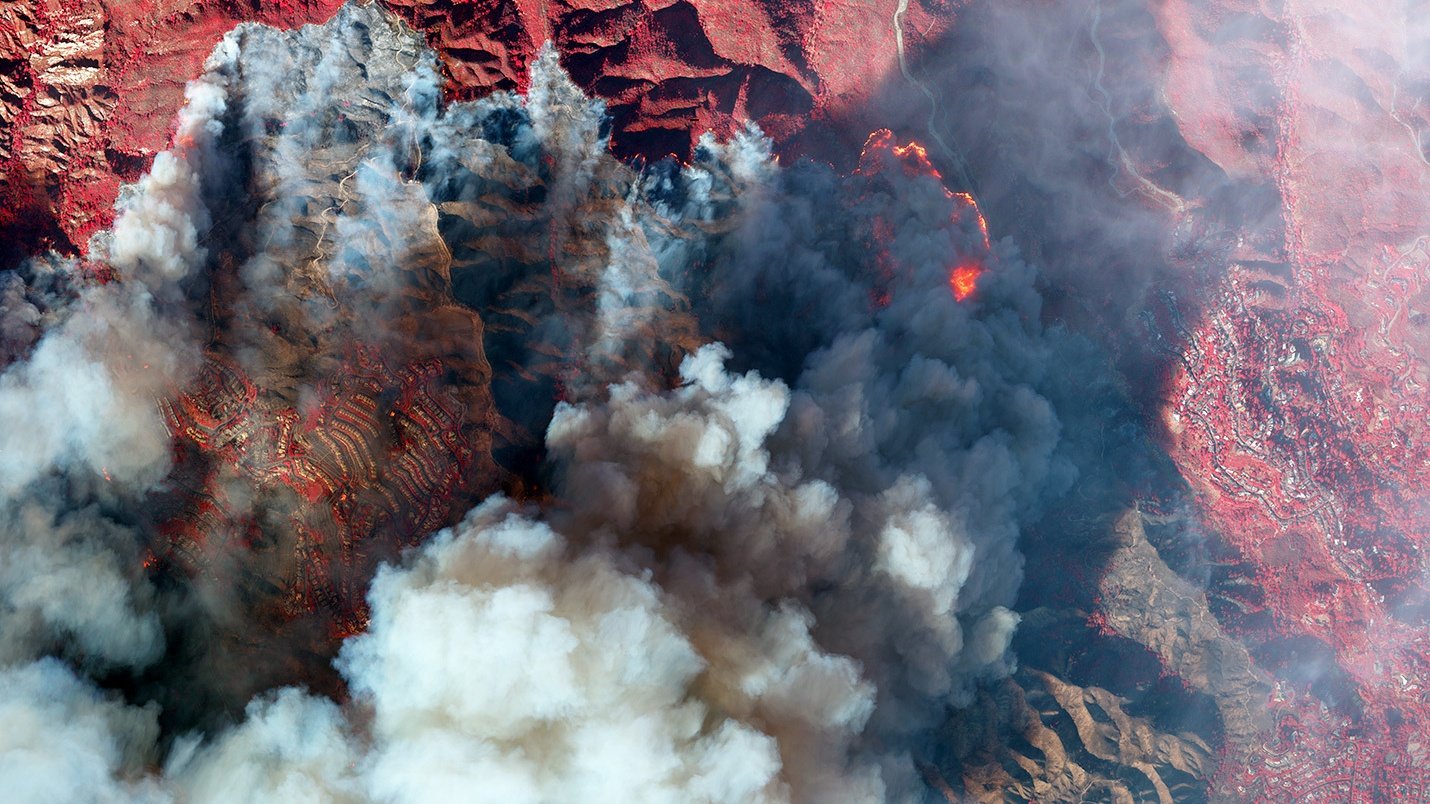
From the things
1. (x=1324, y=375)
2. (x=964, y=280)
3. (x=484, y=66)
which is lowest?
(x=1324, y=375)

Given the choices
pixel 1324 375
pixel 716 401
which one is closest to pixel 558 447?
pixel 716 401

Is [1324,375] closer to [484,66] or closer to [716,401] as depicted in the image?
[716,401]

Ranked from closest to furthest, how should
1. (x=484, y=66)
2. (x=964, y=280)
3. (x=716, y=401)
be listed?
(x=716, y=401) < (x=484, y=66) < (x=964, y=280)

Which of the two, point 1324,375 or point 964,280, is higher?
point 964,280

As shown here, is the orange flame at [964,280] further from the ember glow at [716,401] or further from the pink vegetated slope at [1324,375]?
the pink vegetated slope at [1324,375]

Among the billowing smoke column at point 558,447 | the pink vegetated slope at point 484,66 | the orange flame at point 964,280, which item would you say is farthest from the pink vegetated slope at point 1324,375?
the pink vegetated slope at point 484,66

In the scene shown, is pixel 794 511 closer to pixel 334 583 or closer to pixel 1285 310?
pixel 334 583

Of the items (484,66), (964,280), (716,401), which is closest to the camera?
(716,401)
